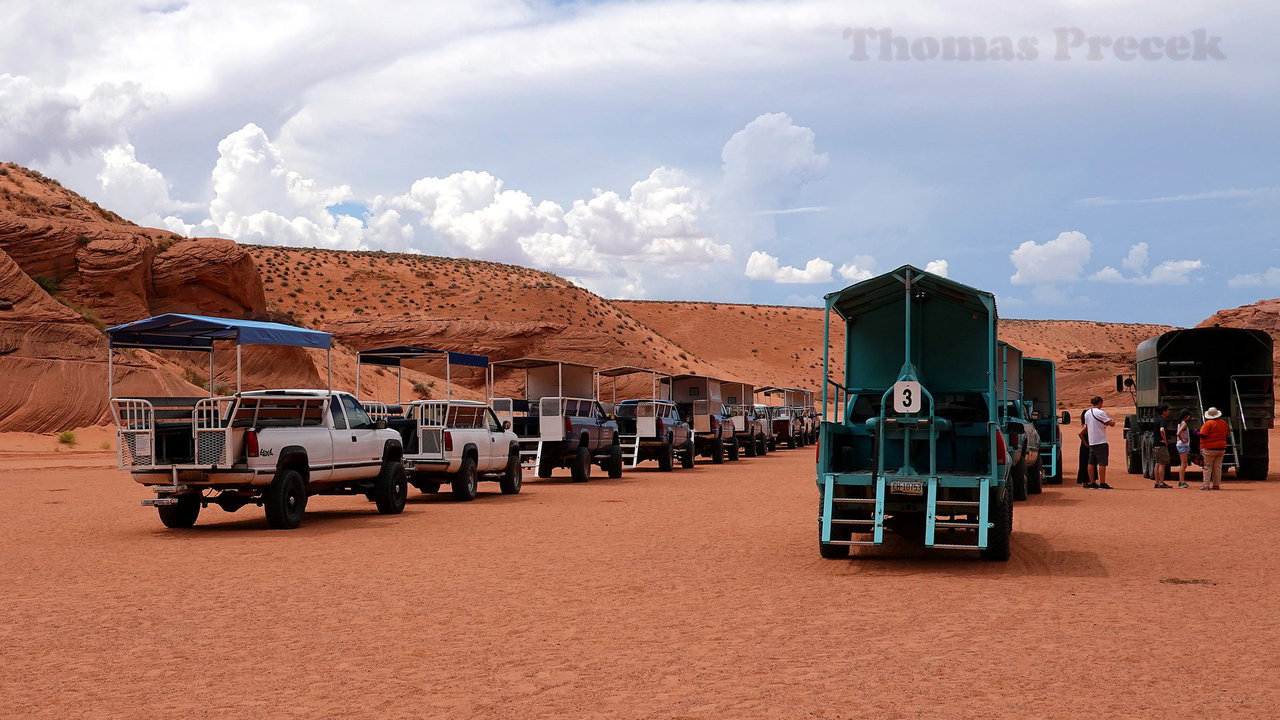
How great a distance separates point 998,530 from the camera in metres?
11.7

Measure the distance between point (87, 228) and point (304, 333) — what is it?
36.7m

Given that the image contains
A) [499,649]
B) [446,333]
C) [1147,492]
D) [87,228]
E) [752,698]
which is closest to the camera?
[752,698]

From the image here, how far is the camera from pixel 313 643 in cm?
798

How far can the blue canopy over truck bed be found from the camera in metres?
11.7

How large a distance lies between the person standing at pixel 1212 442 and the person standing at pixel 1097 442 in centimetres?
164

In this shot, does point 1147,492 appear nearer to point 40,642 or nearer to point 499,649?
point 499,649

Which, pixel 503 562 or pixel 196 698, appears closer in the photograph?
pixel 196 698

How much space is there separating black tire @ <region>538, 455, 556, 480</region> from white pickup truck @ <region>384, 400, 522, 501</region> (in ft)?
11.2

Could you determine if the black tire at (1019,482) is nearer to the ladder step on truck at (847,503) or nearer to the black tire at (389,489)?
the ladder step on truck at (847,503)

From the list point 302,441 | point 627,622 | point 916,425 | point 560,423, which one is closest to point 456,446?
point 302,441

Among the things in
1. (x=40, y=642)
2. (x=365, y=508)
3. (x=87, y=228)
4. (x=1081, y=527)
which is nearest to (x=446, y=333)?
(x=87, y=228)

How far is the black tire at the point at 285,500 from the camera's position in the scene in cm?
1509

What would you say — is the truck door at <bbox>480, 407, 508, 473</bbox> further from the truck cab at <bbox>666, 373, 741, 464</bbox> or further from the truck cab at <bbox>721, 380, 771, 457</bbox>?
the truck cab at <bbox>721, 380, 771, 457</bbox>

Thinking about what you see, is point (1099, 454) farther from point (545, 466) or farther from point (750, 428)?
point (750, 428)
